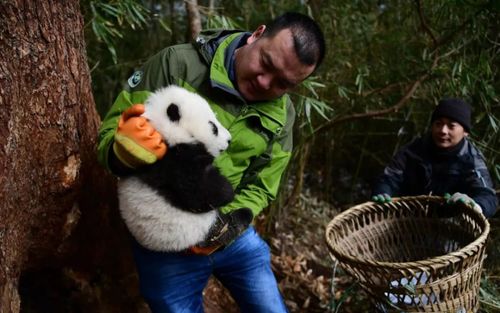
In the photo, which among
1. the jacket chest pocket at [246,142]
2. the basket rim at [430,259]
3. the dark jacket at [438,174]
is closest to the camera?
the jacket chest pocket at [246,142]

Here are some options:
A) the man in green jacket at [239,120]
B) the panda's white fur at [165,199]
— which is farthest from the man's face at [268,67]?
the panda's white fur at [165,199]

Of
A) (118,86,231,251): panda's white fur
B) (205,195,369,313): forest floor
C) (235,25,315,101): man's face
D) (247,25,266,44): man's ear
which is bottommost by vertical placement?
(205,195,369,313): forest floor

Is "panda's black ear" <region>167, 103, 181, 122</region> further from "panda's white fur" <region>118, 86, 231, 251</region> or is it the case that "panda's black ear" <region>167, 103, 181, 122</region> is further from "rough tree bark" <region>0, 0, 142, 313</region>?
"rough tree bark" <region>0, 0, 142, 313</region>

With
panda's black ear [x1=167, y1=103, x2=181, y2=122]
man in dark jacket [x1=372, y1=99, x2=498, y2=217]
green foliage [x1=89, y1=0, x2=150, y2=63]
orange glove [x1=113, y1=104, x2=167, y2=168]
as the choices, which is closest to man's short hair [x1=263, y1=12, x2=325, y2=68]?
panda's black ear [x1=167, y1=103, x2=181, y2=122]

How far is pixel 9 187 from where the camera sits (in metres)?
1.57

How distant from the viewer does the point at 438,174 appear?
2.73 m

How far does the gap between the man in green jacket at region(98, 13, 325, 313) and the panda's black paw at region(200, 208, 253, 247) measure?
0.05 metres

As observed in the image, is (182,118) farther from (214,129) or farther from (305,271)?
(305,271)

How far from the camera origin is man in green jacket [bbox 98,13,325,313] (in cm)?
171

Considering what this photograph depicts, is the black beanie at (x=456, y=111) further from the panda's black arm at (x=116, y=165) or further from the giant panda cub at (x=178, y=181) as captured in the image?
the panda's black arm at (x=116, y=165)

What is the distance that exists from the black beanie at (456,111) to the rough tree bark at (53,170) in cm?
172

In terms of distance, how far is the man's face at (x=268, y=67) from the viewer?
1.68 m

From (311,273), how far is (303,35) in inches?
83.8

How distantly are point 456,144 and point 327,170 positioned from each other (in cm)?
168
